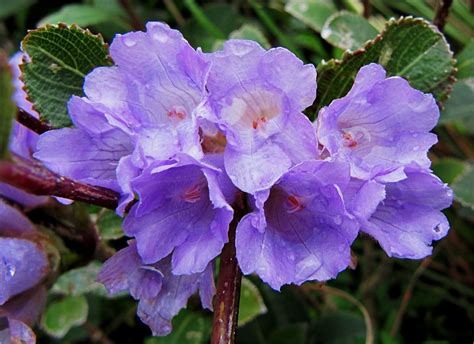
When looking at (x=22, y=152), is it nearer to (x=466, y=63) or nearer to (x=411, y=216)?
(x=411, y=216)

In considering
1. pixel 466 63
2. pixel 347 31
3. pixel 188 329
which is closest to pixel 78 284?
pixel 188 329

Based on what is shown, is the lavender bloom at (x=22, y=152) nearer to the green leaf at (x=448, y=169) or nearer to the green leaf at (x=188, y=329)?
the green leaf at (x=188, y=329)

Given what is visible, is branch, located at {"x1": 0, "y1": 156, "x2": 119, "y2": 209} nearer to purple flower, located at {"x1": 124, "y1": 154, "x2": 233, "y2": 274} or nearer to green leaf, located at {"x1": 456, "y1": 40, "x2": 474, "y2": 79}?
purple flower, located at {"x1": 124, "y1": 154, "x2": 233, "y2": 274}

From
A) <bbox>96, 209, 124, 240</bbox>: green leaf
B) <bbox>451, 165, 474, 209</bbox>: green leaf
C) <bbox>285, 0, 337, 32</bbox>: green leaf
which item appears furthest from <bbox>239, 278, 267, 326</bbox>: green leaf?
<bbox>285, 0, 337, 32</bbox>: green leaf

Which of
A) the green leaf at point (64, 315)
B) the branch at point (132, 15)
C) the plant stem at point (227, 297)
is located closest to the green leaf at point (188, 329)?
the green leaf at point (64, 315)

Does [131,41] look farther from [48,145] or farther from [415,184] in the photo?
[415,184]

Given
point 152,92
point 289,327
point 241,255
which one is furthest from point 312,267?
point 289,327
